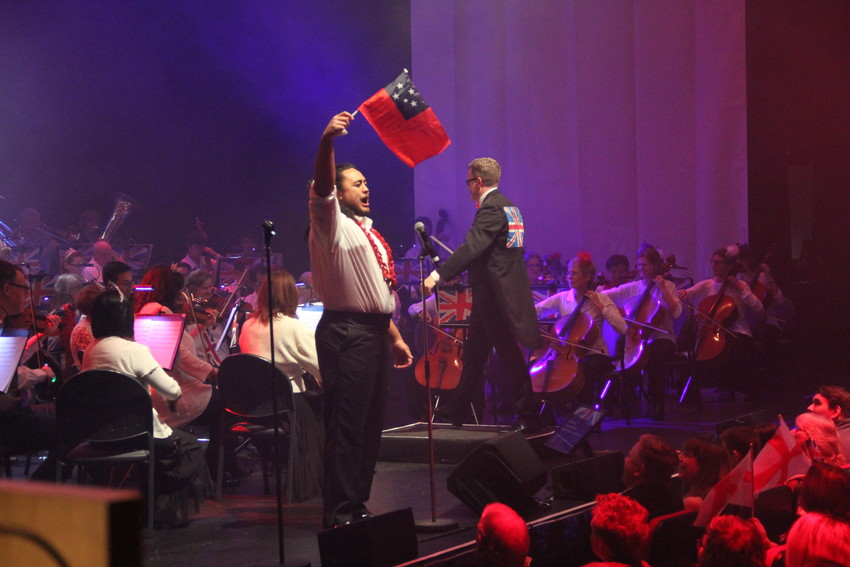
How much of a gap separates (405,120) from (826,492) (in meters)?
2.75

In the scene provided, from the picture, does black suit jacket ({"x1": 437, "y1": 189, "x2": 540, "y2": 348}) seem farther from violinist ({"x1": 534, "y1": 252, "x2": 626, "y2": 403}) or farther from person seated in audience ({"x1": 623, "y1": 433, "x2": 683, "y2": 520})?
violinist ({"x1": 534, "y1": 252, "x2": 626, "y2": 403})

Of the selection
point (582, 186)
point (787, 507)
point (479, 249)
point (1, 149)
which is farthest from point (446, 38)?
point (787, 507)

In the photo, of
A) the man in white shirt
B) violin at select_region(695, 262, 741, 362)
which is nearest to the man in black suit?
the man in white shirt

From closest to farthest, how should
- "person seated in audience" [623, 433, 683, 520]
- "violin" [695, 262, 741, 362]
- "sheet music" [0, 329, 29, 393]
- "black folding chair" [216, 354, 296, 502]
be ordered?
1. "person seated in audience" [623, 433, 683, 520]
2. "sheet music" [0, 329, 29, 393]
3. "black folding chair" [216, 354, 296, 502]
4. "violin" [695, 262, 741, 362]

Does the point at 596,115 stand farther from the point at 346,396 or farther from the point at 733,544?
the point at 733,544

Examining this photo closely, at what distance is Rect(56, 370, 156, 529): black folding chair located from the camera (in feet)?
14.6

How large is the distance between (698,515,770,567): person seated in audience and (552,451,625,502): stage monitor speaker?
6.23ft

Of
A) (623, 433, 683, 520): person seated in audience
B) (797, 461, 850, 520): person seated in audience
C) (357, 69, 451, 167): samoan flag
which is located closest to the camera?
(797, 461, 850, 520): person seated in audience

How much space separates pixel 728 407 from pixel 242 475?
5.21 m

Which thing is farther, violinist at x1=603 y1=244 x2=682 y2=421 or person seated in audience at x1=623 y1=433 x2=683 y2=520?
violinist at x1=603 y1=244 x2=682 y2=421

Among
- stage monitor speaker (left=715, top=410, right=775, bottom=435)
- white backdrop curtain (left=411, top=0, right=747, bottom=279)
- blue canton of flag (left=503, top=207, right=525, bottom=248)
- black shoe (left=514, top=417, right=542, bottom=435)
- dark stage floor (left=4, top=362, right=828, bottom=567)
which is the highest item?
white backdrop curtain (left=411, top=0, right=747, bottom=279)

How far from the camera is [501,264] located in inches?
232

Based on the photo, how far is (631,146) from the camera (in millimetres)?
12438

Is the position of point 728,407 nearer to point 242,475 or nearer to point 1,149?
point 242,475
